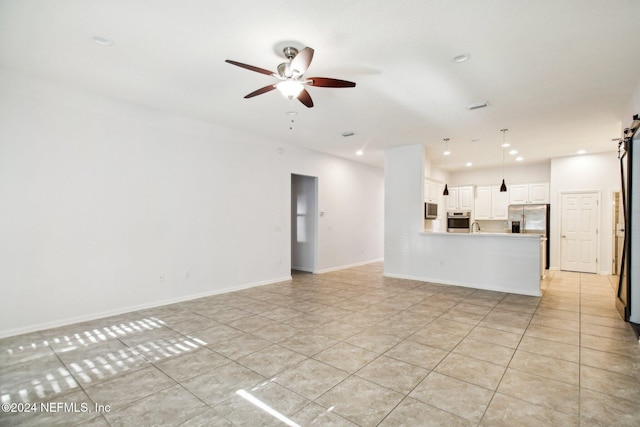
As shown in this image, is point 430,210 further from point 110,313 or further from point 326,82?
point 110,313

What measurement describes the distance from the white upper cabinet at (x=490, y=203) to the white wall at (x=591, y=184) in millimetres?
1148

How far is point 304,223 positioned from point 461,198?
5.06 metres

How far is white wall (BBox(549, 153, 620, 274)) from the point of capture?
6.88m

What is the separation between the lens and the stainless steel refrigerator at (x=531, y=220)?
25.1 feet

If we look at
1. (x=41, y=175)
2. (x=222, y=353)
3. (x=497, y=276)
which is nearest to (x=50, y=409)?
(x=222, y=353)

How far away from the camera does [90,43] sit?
2.76 metres

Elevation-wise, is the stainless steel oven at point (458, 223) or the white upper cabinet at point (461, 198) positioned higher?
the white upper cabinet at point (461, 198)

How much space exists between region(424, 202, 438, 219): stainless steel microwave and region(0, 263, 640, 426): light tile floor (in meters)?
3.21

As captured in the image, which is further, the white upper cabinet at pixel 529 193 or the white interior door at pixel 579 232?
the white upper cabinet at pixel 529 193

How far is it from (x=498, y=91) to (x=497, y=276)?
3423 millimetres

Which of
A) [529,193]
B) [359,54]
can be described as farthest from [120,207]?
[529,193]

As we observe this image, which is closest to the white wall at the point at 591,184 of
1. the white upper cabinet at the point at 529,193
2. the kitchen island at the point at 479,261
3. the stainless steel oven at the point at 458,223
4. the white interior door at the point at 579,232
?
the white interior door at the point at 579,232

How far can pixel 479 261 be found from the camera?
575cm

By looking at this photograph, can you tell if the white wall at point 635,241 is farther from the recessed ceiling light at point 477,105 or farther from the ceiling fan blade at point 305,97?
the ceiling fan blade at point 305,97
